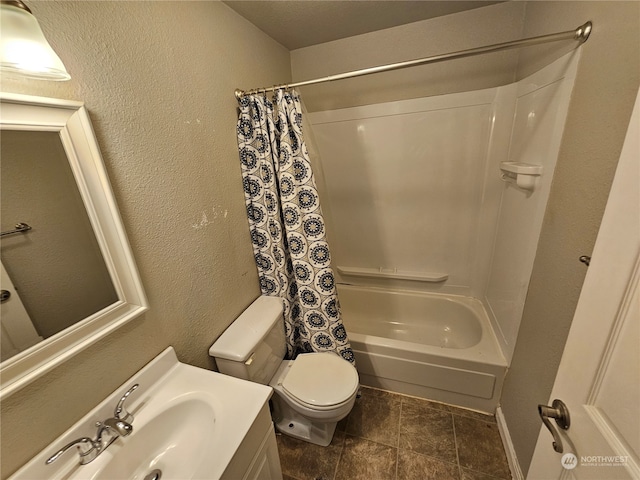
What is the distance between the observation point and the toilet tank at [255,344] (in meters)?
1.23

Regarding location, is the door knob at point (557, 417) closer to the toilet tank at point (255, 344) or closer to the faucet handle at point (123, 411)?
the toilet tank at point (255, 344)

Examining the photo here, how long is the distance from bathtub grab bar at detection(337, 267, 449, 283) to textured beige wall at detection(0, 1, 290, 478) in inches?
44.1

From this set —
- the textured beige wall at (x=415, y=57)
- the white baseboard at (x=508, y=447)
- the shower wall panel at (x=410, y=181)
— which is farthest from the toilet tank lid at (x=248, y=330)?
the textured beige wall at (x=415, y=57)

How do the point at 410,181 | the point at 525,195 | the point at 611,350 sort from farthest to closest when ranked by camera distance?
the point at 410,181, the point at 525,195, the point at 611,350

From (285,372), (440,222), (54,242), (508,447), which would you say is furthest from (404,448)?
(54,242)

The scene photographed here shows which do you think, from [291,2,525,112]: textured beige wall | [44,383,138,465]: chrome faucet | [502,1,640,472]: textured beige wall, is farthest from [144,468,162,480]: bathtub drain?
[291,2,525,112]: textured beige wall

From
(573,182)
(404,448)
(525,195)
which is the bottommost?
(404,448)

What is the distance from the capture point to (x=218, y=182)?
1292 mm

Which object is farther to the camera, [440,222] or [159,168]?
[440,222]

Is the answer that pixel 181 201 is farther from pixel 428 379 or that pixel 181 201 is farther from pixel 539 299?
pixel 428 379

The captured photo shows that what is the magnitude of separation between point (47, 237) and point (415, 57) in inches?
83.9

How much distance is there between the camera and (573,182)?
3.08 ft

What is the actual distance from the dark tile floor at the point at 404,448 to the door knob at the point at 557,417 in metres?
1.05

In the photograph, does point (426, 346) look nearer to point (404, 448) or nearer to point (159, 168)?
point (404, 448)
